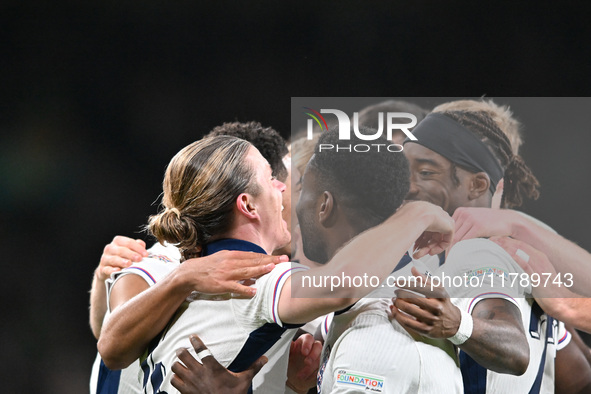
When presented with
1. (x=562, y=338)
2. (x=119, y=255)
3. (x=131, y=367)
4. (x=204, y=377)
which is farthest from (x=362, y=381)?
(x=562, y=338)

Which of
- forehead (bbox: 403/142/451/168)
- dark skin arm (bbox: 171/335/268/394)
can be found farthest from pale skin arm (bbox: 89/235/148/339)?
forehead (bbox: 403/142/451/168)

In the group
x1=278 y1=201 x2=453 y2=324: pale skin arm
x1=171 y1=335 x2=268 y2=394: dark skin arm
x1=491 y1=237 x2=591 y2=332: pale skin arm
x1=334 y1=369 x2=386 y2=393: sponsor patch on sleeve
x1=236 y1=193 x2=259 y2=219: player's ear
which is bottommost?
x1=171 y1=335 x2=268 y2=394: dark skin arm

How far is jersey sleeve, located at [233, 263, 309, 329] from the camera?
166 cm

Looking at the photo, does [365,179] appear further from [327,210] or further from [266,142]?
[266,142]

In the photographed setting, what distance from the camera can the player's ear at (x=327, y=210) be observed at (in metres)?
1.90

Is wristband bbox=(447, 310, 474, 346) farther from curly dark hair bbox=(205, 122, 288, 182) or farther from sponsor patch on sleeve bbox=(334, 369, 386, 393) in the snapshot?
curly dark hair bbox=(205, 122, 288, 182)

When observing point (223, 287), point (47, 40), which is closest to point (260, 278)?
point (223, 287)

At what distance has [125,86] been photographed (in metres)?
4.21

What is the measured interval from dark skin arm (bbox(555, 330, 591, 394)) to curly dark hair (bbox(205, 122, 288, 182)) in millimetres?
1210

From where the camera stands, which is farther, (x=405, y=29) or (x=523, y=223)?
(x=405, y=29)

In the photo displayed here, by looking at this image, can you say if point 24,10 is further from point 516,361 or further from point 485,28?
point 516,361

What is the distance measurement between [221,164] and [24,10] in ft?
9.75

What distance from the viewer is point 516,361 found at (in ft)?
5.89

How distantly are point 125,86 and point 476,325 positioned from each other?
10.0 ft
